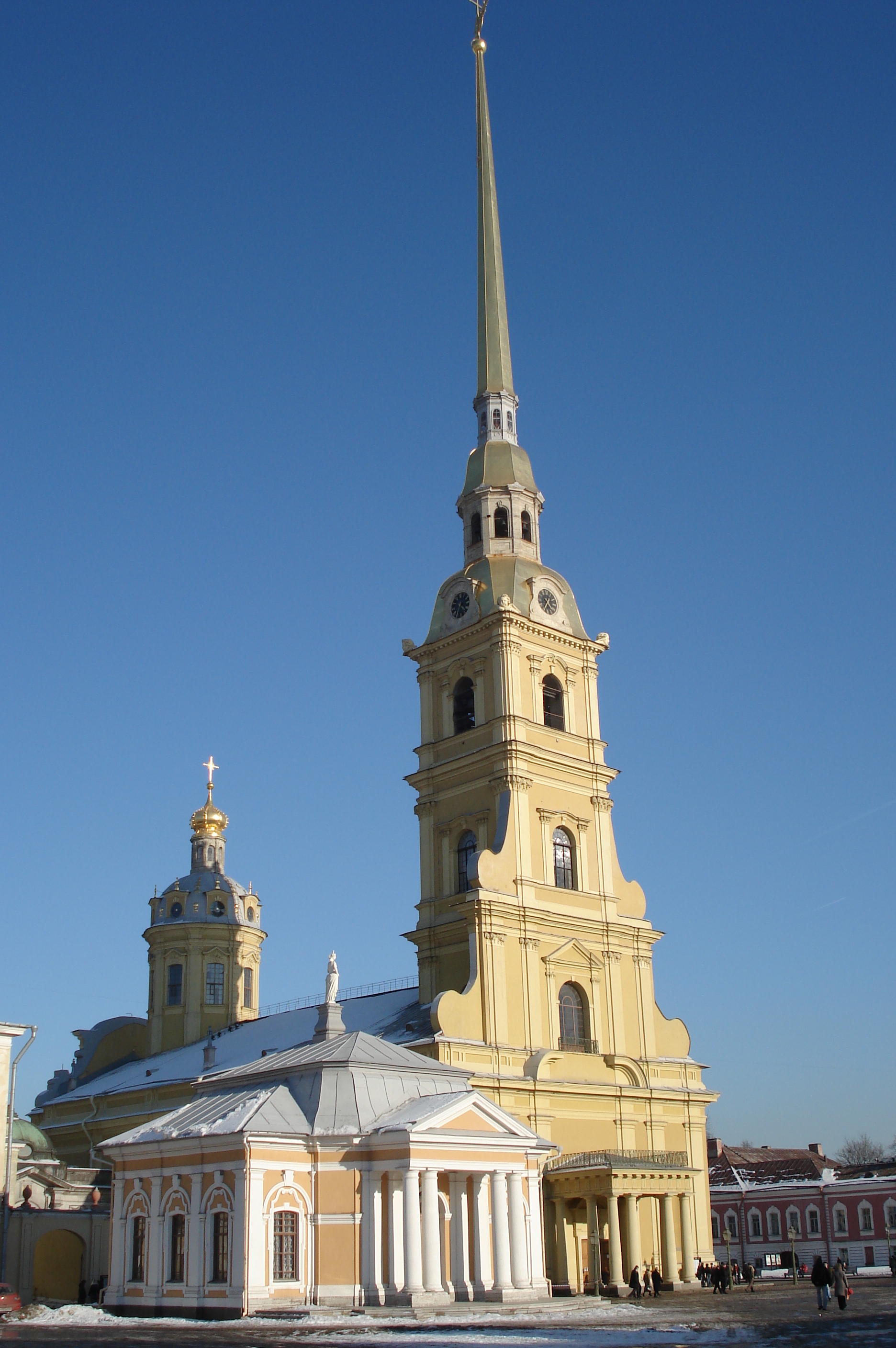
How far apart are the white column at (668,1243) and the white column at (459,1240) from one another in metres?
11.2

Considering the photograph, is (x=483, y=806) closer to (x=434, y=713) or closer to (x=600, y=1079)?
(x=434, y=713)

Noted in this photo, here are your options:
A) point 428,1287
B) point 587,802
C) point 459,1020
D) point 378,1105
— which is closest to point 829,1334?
point 428,1287

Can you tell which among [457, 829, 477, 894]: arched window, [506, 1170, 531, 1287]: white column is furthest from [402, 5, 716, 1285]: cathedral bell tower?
[506, 1170, 531, 1287]: white column

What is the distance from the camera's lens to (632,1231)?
129 ft

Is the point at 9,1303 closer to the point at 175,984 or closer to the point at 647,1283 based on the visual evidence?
the point at 647,1283

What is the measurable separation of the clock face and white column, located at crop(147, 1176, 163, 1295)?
23952 millimetres

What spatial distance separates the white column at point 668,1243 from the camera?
40.7 m

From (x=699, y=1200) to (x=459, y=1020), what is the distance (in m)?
11.2

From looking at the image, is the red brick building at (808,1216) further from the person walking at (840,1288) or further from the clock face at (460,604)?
the clock face at (460,604)

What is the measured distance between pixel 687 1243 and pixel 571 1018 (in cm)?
768

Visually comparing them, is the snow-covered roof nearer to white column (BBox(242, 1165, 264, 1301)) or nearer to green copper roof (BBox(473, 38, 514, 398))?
white column (BBox(242, 1165, 264, 1301))

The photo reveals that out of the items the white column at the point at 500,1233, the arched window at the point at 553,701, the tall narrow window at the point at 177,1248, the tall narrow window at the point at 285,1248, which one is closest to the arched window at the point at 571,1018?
the arched window at the point at 553,701

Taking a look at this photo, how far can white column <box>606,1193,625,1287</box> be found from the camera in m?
38.8

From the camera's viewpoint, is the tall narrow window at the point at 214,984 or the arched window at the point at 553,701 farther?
the tall narrow window at the point at 214,984
